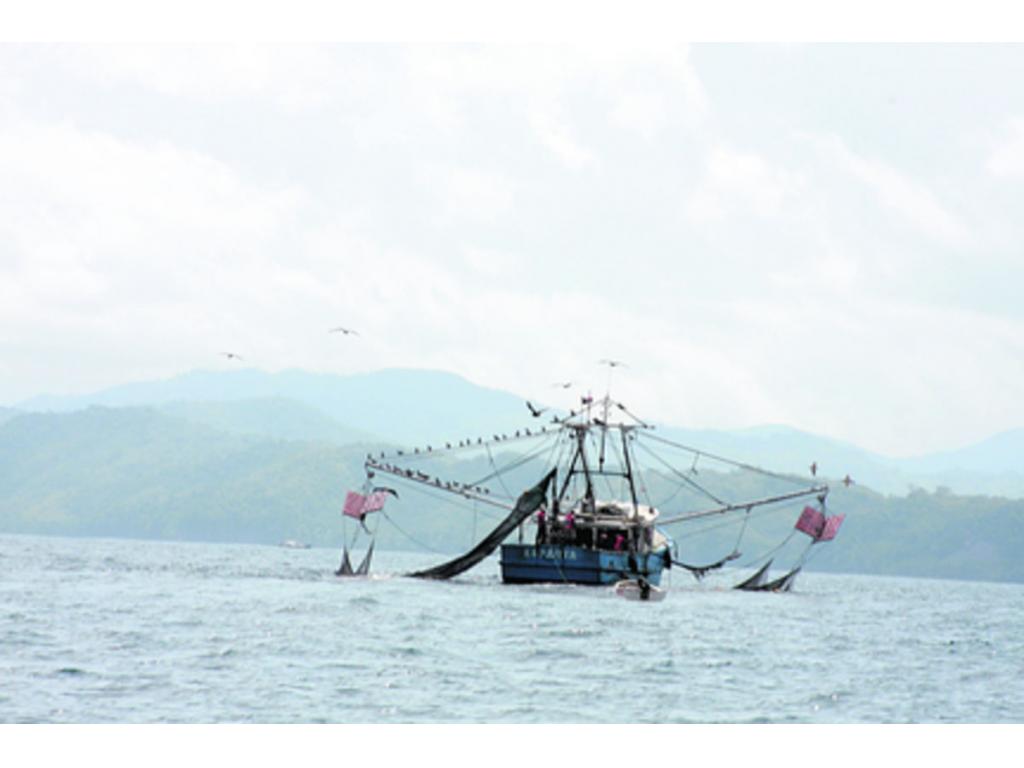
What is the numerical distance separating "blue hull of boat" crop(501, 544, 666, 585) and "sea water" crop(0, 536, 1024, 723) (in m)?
2.56

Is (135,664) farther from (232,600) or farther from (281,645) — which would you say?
(232,600)

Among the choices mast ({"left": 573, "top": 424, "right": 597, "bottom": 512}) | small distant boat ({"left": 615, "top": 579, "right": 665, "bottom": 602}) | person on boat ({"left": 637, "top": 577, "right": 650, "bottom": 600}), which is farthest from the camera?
mast ({"left": 573, "top": 424, "right": 597, "bottom": 512})

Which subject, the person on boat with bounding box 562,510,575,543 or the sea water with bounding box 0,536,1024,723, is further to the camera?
the person on boat with bounding box 562,510,575,543

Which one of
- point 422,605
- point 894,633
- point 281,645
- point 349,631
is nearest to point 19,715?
point 281,645

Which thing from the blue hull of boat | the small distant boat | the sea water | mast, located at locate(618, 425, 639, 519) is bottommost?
the sea water

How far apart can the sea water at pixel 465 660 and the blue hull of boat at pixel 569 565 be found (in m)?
2.56

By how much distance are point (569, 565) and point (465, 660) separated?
3665cm

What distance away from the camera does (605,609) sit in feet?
247

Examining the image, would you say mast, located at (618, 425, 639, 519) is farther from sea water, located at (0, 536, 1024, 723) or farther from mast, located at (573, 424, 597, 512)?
sea water, located at (0, 536, 1024, 723)

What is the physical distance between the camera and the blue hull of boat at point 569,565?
8812 cm

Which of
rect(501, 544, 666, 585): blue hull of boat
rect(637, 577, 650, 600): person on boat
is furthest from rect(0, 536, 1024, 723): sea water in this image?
rect(501, 544, 666, 585): blue hull of boat

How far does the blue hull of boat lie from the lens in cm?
8812

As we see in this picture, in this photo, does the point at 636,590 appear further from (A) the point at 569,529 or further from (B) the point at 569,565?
(A) the point at 569,529

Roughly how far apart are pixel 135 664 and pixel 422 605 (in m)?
27.1
